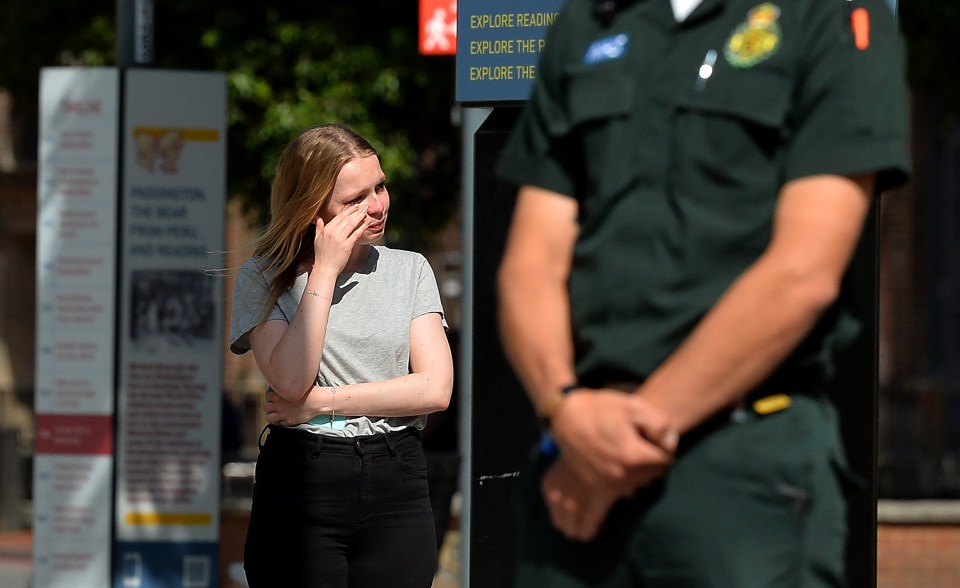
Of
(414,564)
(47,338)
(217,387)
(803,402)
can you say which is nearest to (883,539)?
(217,387)

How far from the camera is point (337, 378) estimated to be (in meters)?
3.80

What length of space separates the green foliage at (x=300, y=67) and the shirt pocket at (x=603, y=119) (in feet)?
26.1

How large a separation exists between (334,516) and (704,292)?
68.0 inches

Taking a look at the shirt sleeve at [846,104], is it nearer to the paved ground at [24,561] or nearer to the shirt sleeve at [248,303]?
the shirt sleeve at [248,303]

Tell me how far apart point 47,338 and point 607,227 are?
5699mm

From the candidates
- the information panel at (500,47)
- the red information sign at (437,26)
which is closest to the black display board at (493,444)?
the information panel at (500,47)

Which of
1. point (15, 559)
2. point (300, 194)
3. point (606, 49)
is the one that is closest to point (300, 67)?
point (15, 559)

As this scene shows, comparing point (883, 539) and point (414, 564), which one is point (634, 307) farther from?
point (883, 539)

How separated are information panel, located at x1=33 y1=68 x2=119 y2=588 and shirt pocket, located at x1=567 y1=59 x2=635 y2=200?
5484 mm

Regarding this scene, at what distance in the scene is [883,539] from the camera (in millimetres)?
9258

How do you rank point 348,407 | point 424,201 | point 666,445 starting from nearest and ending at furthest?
point 666,445 < point 348,407 < point 424,201

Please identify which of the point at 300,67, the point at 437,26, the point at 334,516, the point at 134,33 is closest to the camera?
the point at 334,516

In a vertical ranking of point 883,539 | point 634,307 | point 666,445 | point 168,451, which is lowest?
point 883,539

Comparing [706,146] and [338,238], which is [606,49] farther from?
[338,238]
